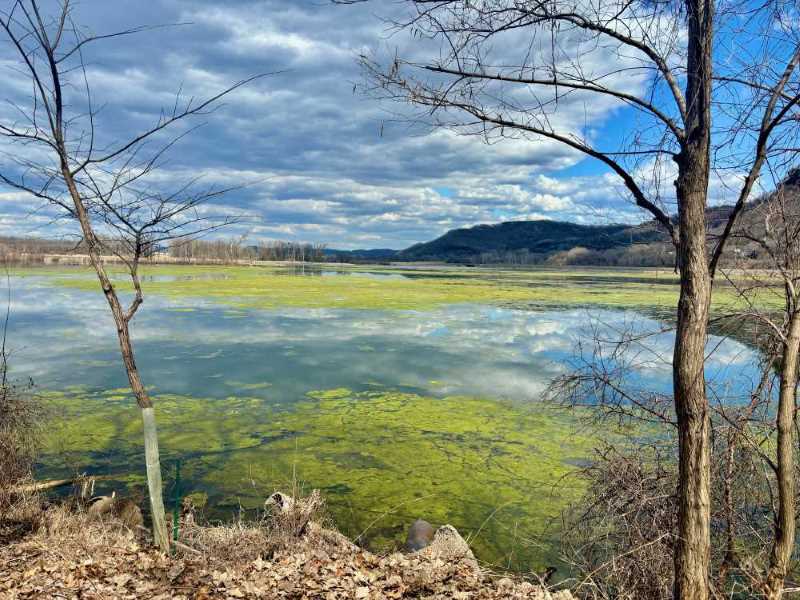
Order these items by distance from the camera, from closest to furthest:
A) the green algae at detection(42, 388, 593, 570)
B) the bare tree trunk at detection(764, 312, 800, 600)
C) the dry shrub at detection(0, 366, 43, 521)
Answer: the bare tree trunk at detection(764, 312, 800, 600) → the dry shrub at detection(0, 366, 43, 521) → the green algae at detection(42, 388, 593, 570)

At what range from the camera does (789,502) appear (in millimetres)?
5172

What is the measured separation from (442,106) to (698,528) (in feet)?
12.6

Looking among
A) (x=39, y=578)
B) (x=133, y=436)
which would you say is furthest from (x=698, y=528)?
(x=133, y=436)

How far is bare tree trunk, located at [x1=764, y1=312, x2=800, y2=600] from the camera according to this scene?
198 inches

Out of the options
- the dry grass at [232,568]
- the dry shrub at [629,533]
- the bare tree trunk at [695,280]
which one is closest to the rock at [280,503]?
the dry grass at [232,568]

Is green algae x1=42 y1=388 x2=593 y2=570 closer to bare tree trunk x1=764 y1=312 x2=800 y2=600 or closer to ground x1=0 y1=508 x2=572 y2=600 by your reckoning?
ground x1=0 y1=508 x2=572 y2=600

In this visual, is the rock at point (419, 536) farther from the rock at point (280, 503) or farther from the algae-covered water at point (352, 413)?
the rock at point (280, 503)

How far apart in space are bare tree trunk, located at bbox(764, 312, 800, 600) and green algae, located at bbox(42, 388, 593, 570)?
297 centimetres

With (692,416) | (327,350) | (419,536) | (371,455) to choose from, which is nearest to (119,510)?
(419,536)

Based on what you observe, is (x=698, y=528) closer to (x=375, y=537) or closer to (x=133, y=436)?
(x=375, y=537)

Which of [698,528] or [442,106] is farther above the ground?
[442,106]

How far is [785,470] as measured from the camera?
518 cm

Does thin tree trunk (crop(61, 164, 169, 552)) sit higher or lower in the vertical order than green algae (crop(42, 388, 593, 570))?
higher

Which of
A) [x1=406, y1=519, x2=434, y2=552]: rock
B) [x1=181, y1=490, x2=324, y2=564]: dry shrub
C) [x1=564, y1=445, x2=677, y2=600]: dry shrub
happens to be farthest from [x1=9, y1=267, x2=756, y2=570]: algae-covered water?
[x1=181, y1=490, x2=324, y2=564]: dry shrub
